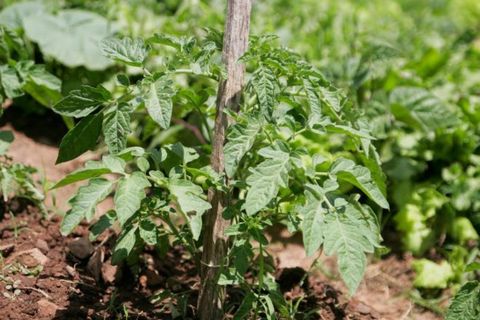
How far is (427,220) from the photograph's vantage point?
3.16 metres

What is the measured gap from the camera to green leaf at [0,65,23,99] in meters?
2.76

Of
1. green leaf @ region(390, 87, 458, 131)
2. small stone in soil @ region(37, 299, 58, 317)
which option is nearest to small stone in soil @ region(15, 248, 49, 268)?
small stone in soil @ region(37, 299, 58, 317)

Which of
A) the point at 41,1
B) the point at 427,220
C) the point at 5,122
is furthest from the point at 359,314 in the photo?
the point at 41,1

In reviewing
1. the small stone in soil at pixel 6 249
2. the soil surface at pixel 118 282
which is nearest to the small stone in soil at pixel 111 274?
the soil surface at pixel 118 282

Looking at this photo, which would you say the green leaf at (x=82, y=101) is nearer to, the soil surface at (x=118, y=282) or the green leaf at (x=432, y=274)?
the soil surface at (x=118, y=282)

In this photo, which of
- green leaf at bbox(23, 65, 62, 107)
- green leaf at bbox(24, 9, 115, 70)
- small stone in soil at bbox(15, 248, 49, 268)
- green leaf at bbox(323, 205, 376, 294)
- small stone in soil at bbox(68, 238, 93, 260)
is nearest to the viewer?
green leaf at bbox(323, 205, 376, 294)

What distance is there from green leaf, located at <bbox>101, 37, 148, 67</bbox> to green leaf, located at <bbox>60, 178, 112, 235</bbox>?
394 millimetres

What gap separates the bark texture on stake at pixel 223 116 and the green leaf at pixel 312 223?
35cm

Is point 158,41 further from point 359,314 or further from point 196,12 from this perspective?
point 196,12

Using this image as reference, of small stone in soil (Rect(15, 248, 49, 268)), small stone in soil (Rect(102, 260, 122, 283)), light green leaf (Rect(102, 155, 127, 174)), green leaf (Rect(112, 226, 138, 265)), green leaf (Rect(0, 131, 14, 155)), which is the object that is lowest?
small stone in soil (Rect(102, 260, 122, 283))

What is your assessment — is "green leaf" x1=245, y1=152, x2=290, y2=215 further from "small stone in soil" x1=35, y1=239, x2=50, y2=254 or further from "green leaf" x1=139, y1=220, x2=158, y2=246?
"small stone in soil" x1=35, y1=239, x2=50, y2=254

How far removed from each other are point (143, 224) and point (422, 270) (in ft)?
4.71

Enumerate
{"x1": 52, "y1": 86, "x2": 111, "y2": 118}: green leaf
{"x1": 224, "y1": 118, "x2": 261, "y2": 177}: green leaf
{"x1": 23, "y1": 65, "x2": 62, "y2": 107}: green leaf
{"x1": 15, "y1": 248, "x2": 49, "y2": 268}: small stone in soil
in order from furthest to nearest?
1. {"x1": 23, "y1": 65, "x2": 62, "y2": 107}: green leaf
2. {"x1": 15, "y1": 248, "x2": 49, "y2": 268}: small stone in soil
3. {"x1": 52, "y1": 86, "x2": 111, "y2": 118}: green leaf
4. {"x1": 224, "y1": 118, "x2": 261, "y2": 177}: green leaf

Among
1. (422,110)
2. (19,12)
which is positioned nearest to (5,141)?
(19,12)
